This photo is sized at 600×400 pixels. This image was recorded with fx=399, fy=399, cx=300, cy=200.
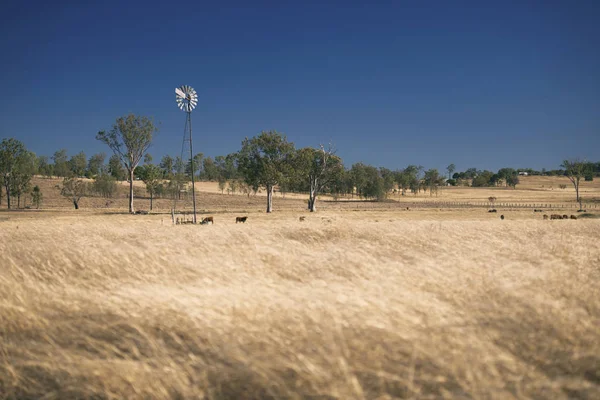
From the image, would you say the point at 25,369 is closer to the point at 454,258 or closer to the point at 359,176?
the point at 454,258

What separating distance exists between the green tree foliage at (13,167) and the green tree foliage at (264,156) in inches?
1541

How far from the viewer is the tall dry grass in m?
3.04

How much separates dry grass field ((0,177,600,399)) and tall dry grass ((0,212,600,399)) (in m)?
0.01

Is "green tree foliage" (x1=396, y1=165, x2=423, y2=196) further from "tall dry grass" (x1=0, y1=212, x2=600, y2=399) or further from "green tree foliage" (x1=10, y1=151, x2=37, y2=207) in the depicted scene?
"tall dry grass" (x1=0, y1=212, x2=600, y2=399)

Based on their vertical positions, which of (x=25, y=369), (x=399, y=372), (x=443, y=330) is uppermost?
(x=443, y=330)

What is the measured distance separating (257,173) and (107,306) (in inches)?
2488

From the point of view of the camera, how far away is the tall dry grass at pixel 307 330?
9.97 feet

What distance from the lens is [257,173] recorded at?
2628 inches

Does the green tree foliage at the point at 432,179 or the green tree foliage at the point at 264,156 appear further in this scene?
the green tree foliage at the point at 432,179

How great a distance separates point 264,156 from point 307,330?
64602mm

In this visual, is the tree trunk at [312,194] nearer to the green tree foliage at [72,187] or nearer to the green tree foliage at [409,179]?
the green tree foliage at [72,187]

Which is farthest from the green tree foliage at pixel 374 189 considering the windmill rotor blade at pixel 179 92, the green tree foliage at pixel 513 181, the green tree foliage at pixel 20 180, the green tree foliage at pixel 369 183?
the green tree foliage at pixel 513 181

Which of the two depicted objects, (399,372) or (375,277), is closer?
(399,372)

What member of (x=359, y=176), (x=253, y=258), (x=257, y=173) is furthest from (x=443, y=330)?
(x=359, y=176)
